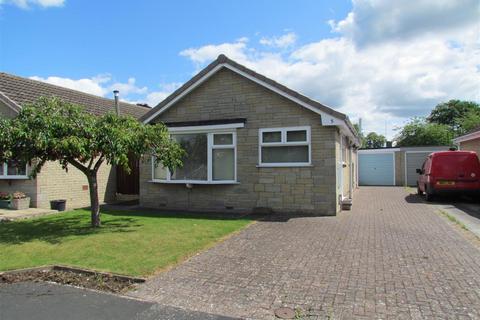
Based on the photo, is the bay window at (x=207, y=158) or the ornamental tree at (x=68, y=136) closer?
the ornamental tree at (x=68, y=136)

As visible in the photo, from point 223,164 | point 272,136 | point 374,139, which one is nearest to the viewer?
point 272,136

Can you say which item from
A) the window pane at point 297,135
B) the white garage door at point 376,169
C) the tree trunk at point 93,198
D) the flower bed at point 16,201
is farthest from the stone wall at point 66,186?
the white garage door at point 376,169

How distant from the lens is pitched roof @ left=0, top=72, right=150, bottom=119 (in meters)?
13.5

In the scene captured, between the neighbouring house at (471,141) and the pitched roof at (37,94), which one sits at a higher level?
the pitched roof at (37,94)

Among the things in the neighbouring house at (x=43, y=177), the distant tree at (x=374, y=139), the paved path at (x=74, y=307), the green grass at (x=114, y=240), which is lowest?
the paved path at (x=74, y=307)

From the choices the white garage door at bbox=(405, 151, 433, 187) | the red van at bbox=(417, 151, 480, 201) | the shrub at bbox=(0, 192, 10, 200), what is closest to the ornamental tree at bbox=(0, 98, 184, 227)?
the shrub at bbox=(0, 192, 10, 200)

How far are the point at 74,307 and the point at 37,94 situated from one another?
1296 cm

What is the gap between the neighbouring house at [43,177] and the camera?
42.1 feet

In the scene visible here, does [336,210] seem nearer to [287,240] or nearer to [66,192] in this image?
[287,240]

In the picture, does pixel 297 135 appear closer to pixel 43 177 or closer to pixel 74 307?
pixel 74 307

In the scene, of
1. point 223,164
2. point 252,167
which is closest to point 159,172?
point 223,164

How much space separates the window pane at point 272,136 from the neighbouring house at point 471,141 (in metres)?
9.99

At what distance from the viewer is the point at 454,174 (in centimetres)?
1416

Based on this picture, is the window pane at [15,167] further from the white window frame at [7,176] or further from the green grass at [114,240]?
the green grass at [114,240]
